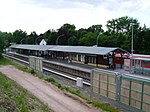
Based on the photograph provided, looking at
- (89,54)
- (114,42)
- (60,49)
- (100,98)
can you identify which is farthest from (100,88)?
(114,42)

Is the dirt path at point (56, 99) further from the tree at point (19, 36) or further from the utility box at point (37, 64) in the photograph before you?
the tree at point (19, 36)

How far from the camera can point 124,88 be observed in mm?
16234

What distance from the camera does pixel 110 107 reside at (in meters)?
17.0

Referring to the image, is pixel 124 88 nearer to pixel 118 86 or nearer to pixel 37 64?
pixel 118 86

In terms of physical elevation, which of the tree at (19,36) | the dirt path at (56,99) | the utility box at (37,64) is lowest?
the dirt path at (56,99)

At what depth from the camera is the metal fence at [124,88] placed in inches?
574

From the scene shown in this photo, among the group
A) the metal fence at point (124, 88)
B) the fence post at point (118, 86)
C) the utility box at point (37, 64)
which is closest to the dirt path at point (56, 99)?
the fence post at point (118, 86)

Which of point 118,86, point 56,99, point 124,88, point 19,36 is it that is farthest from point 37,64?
point 19,36

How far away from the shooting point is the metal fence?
14.6m

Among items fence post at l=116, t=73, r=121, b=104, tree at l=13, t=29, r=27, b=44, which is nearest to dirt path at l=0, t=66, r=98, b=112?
fence post at l=116, t=73, r=121, b=104

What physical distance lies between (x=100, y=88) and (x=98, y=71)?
1222 millimetres

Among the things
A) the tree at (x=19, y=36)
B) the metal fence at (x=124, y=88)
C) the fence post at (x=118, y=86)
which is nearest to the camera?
the metal fence at (x=124, y=88)

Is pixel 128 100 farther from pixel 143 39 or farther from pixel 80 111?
pixel 143 39

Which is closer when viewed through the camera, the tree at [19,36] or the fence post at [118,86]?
the fence post at [118,86]
